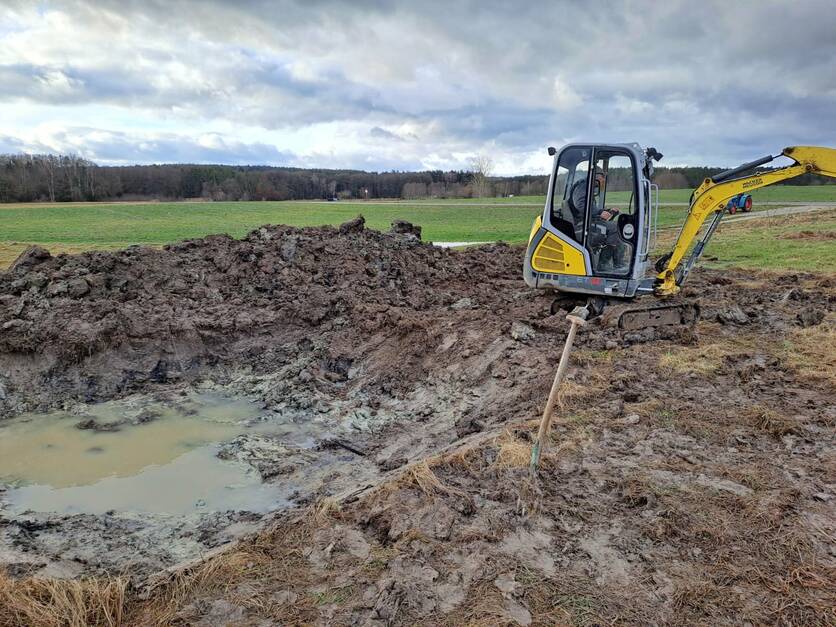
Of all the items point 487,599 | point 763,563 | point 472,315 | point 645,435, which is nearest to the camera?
point 487,599

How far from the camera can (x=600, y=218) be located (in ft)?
27.4

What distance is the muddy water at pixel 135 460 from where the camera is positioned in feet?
18.1

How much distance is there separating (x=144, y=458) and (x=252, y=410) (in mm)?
1593

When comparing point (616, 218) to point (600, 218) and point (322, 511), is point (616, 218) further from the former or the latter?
point (322, 511)

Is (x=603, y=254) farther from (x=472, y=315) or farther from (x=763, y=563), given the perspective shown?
(x=763, y=563)

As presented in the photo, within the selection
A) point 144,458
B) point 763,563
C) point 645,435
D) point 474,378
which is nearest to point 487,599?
point 763,563

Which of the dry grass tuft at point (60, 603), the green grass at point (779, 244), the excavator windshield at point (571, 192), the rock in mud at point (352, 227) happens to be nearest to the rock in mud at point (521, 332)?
the excavator windshield at point (571, 192)

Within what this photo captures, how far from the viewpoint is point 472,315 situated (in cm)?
910

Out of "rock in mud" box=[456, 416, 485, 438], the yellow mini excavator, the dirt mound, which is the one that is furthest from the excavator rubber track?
the dirt mound

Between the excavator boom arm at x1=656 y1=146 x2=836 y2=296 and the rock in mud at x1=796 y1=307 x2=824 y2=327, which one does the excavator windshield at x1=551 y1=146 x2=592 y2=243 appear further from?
the rock in mud at x1=796 y1=307 x2=824 y2=327

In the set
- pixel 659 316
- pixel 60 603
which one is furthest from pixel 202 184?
pixel 60 603

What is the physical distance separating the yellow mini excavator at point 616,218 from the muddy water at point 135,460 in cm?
490

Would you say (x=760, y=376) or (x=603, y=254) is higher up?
(x=603, y=254)

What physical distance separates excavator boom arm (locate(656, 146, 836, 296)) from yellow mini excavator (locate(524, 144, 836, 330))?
0.04 ft
